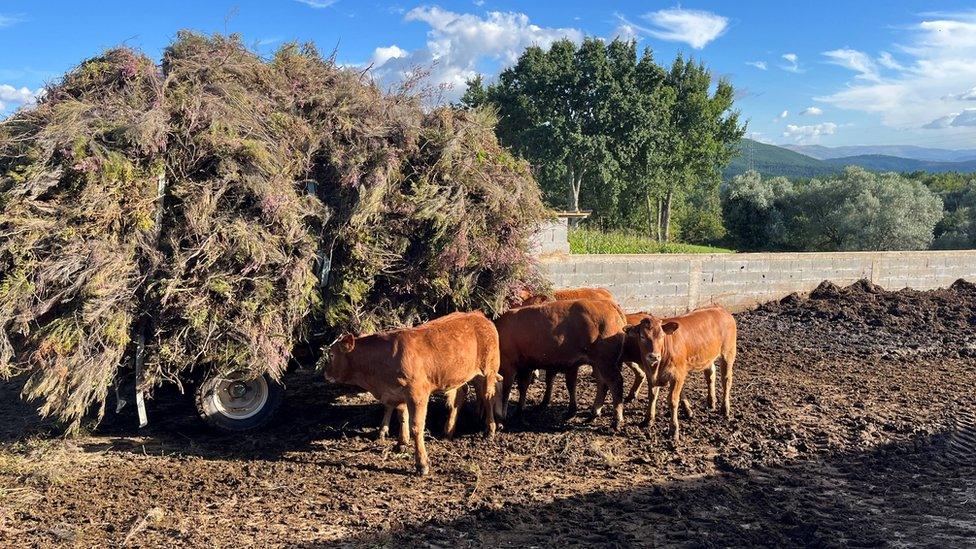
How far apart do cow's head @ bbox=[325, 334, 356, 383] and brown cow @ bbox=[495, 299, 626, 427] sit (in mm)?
1705

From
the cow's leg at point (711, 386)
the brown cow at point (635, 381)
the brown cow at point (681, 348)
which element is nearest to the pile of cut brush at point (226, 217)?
the brown cow at point (635, 381)

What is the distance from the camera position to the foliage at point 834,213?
3019 centimetres

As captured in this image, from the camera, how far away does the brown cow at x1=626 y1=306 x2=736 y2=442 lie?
273 inches

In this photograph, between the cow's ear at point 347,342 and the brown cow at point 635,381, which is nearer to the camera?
the cow's ear at point 347,342

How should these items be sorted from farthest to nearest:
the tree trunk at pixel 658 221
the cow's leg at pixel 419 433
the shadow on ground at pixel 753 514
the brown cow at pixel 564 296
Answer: the tree trunk at pixel 658 221 < the brown cow at pixel 564 296 < the cow's leg at pixel 419 433 < the shadow on ground at pixel 753 514

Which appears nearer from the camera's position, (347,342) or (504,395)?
(347,342)

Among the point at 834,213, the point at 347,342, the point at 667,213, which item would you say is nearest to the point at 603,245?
the point at 347,342

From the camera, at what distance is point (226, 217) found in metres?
5.98

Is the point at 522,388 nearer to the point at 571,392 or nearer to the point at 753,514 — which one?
the point at 571,392

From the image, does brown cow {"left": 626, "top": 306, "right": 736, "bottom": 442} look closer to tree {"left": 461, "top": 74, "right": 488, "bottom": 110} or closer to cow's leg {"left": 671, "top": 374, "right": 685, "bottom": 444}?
cow's leg {"left": 671, "top": 374, "right": 685, "bottom": 444}

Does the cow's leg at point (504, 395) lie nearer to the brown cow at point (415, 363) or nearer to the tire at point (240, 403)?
the brown cow at point (415, 363)

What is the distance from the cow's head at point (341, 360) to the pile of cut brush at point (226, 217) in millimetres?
355

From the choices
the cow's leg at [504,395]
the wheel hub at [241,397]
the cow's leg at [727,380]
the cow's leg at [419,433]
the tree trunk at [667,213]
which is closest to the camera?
the cow's leg at [419,433]

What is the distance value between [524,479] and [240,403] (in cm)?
283
